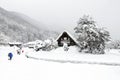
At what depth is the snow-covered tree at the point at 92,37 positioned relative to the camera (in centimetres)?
3606

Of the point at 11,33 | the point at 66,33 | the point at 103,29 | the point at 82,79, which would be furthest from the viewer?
the point at 11,33

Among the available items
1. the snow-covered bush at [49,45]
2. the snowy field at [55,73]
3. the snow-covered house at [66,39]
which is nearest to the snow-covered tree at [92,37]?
the snow-covered house at [66,39]

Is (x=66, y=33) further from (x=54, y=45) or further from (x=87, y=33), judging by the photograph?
(x=87, y=33)

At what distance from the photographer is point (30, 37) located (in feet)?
545

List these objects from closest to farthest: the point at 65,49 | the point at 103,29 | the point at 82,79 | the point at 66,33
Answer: the point at 82,79 < the point at 103,29 < the point at 65,49 < the point at 66,33

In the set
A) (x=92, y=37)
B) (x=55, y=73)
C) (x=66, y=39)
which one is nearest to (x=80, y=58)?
(x=92, y=37)

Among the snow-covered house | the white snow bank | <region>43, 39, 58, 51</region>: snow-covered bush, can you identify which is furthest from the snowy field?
the snow-covered house

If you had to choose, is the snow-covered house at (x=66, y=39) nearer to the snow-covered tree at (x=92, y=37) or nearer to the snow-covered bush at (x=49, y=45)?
the snow-covered bush at (x=49, y=45)

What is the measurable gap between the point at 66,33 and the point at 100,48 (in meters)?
12.0

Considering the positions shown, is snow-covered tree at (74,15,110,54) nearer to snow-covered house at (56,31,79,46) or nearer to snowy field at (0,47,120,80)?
snow-covered house at (56,31,79,46)

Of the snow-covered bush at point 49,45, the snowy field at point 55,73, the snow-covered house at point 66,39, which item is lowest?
the snowy field at point 55,73

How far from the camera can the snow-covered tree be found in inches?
1420

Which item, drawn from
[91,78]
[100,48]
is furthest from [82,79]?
[100,48]

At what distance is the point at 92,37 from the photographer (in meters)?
35.7
